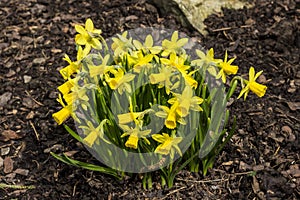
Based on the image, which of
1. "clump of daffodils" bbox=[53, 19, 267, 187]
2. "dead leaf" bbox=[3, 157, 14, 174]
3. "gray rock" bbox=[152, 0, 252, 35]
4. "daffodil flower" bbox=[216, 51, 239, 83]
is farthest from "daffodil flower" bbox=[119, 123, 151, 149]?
"gray rock" bbox=[152, 0, 252, 35]

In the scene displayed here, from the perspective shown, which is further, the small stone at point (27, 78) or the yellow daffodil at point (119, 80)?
the small stone at point (27, 78)

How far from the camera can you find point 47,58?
12.4ft

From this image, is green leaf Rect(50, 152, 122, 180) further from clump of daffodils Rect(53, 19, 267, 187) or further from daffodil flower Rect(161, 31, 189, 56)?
daffodil flower Rect(161, 31, 189, 56)

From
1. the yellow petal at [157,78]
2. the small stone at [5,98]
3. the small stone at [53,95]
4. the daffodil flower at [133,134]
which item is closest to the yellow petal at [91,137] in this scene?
the daffodil flower at [133,134]

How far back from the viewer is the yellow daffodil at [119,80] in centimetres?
247

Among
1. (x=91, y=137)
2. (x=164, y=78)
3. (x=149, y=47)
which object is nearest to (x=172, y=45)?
(x=149, y=47)

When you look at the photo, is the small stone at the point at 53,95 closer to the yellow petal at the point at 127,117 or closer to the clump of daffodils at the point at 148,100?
the clump of daffodils at the point at 148,100

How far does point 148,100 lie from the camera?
2.65 m

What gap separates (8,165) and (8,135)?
9.0 inches

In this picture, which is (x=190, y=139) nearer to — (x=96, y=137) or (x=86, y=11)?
(x=96, y=137)

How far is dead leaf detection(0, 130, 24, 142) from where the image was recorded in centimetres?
327

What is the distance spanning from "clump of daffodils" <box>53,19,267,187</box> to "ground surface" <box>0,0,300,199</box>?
20cm

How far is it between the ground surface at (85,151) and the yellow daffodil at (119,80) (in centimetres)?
67

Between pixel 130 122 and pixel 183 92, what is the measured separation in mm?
336
